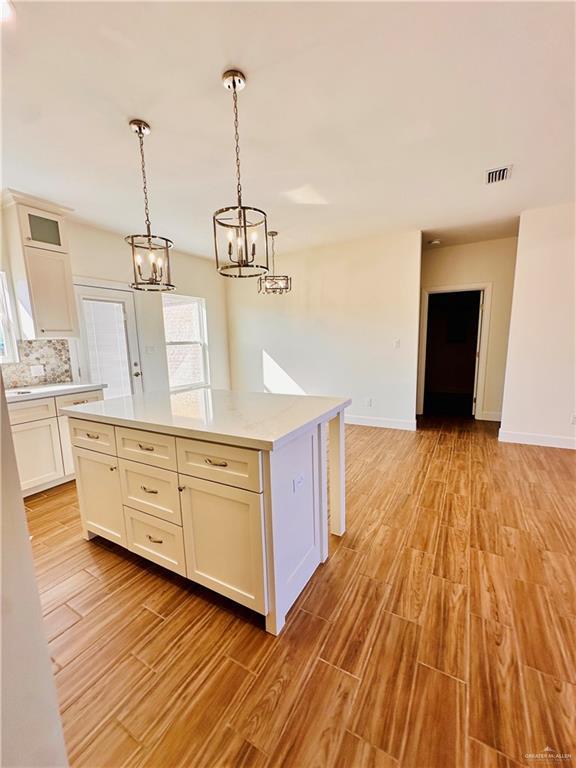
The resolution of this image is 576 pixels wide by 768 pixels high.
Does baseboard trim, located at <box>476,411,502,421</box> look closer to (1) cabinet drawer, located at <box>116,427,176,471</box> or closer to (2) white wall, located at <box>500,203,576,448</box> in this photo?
(2) white wall, located at <box>500,203,576,448</box>

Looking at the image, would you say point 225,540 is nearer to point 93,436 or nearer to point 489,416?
point 93,436

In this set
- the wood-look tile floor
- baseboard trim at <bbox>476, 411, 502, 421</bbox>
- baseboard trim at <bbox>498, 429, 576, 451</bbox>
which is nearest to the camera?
the wood-look tile floor

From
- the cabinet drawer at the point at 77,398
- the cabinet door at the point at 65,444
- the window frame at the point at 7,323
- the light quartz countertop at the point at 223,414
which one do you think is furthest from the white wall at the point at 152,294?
the light quartz countertop at the point at 223,414

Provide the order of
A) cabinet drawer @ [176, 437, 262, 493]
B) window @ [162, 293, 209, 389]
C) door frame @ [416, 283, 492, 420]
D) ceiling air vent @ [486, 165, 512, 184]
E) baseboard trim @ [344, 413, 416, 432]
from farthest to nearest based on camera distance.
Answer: window @ [162, 293, 209, 389] < door frame @ [416, 283, 492, 420] < baseboard trim @ [344, 413, 416, 432] < ceiling air vent @ [486, 165, 512, 184] < cabinet drawer @ [176, 437, 262, 493]

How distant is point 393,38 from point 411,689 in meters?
2.80

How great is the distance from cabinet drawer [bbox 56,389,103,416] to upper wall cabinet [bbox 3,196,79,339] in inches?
26.0

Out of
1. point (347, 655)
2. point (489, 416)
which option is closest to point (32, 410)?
point (347, 655)

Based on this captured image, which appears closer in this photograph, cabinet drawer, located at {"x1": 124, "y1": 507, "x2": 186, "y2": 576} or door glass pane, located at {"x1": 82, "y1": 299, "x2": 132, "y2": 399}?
cabinet drawer, located at {"x1": 124, "y1": 507, "x2": 186, "y2": 576}

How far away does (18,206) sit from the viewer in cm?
286

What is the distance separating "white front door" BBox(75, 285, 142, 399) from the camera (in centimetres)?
367

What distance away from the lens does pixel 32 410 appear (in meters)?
2.72

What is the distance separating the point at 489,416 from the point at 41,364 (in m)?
5.95

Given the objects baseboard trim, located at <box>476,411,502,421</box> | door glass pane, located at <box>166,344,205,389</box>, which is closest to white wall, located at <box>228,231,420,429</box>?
door glass pane, located at <box>166,344,205,389</box>

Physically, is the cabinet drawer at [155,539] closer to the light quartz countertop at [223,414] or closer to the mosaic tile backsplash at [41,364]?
the light quartz countertop at [223,414]
